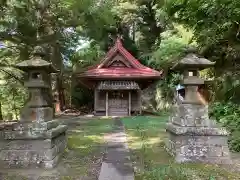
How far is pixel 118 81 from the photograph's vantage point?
2256 cm

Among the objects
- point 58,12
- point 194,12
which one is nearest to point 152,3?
point 58,12

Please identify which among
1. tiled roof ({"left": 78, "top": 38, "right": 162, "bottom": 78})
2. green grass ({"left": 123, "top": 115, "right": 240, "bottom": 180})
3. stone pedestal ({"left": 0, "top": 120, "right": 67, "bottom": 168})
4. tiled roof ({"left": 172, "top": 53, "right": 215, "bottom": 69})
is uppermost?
tiled roof ({"left": 78, "top": 38, "right": 162, "bottom": 78})

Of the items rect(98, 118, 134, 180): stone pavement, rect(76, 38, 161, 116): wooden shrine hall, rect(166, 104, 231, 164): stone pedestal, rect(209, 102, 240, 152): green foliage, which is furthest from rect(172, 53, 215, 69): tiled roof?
rect(76, 38, 161, 116): wooden shrine hall

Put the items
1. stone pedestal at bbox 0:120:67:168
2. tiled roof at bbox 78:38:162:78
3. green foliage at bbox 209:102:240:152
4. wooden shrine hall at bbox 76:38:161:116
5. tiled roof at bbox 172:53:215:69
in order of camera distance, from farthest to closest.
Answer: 1. wooden shrine hall at bbox 76:38:161:116
2. tiled roof at bbox 78:38:162:78
3. green foliage at bbox 209:102:240:152
4. tiled roof at bbox 172:53:215:69
5. stone pedestal at bbox 0:120:67:168

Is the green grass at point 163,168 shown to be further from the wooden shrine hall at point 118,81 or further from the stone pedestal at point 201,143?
the wooden shrine hall at point 118,81

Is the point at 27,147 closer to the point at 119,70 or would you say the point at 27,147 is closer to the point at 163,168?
the point at 163,168

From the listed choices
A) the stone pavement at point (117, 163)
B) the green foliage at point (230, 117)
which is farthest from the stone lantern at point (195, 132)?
the green foliage at point (230, 117)

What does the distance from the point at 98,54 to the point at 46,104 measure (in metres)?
20.4

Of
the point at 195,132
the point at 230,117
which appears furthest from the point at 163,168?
the point at 230,117

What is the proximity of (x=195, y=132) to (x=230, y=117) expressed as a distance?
4620 mm

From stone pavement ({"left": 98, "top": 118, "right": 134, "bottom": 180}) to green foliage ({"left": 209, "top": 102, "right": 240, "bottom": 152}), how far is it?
3.12 meters

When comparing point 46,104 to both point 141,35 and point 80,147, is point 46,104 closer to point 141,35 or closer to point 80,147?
point 80,147

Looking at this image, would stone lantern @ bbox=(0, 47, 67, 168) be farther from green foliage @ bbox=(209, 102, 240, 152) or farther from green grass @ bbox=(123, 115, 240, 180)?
green foliage @ bbox=(209, 102, 240, 152)

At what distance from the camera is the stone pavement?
596 centimetres
